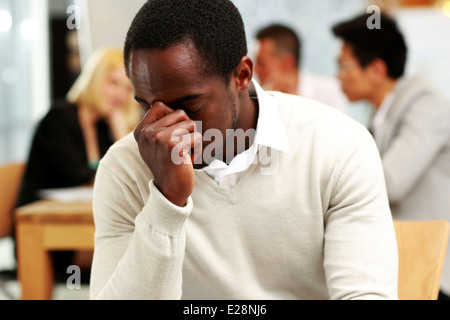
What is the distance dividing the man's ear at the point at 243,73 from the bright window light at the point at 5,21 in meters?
3.34

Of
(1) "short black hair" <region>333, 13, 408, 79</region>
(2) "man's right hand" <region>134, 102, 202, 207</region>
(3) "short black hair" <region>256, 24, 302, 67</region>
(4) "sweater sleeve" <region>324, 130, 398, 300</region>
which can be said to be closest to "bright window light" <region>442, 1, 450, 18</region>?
(3) "short black hair" <region>256, 24, 302, 67</region>

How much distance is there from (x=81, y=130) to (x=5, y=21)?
1821 millimetres

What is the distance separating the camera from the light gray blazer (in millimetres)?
1659

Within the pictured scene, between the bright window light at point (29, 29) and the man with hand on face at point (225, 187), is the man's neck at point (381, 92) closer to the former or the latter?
the man with hand on face at point (225, 187)

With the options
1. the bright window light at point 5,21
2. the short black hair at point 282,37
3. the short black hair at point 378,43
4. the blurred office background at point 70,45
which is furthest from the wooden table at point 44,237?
the bright window light at point 5,21

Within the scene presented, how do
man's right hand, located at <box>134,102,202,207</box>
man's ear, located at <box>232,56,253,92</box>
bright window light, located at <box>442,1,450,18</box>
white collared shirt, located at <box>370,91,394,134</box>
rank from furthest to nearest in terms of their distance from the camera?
bright window light, located at <box>442,1,450,18</box> → white collared shirt, located at <box>370,91,394,134</box> → man's ear, located at <box>232,56,253,92</box> → man's right hand, located at <box>134,102,202,207</box>

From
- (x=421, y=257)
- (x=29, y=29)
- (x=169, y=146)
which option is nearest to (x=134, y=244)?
(x=169, y=146)

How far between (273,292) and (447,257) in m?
0.81

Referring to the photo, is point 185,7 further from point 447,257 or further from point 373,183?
point 447,257

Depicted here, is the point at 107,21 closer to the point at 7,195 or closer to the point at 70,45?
the point at 7,195

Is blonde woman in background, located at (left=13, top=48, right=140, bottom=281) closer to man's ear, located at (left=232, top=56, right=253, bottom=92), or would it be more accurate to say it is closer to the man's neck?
the man's neck

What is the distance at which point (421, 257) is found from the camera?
997 millimetres

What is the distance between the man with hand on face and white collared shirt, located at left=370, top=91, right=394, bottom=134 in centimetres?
102

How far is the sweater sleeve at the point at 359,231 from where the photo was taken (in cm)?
82
